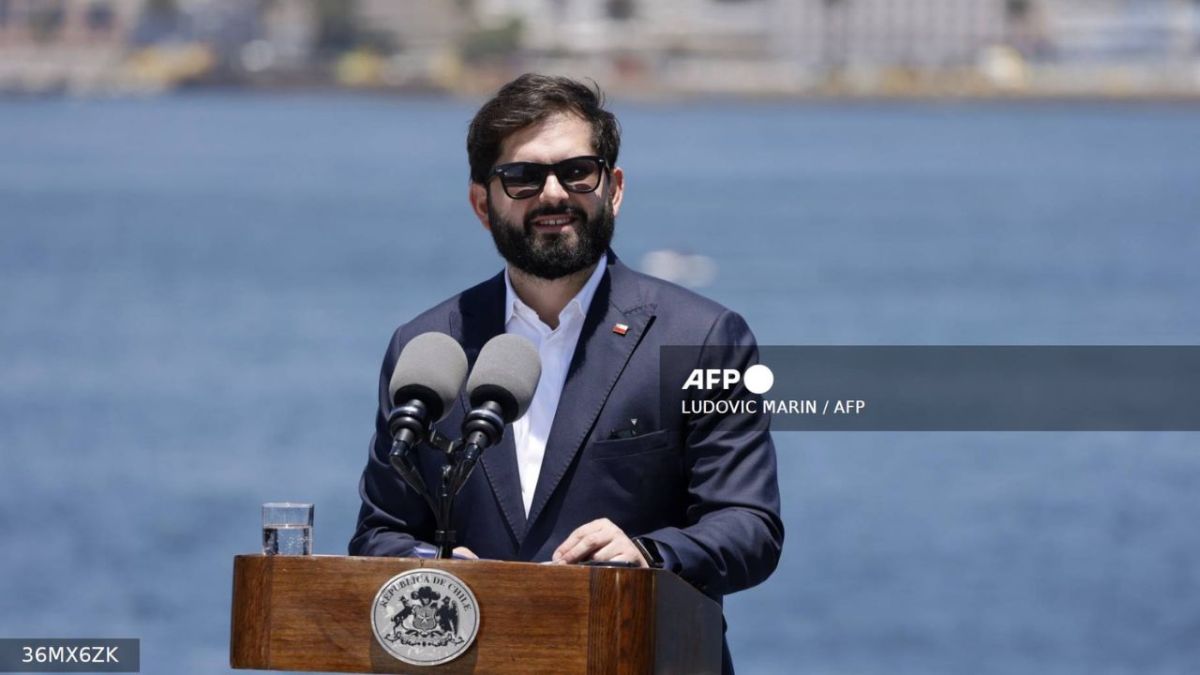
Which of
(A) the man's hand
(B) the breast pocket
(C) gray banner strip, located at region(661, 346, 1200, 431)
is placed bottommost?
(A) the man's hand

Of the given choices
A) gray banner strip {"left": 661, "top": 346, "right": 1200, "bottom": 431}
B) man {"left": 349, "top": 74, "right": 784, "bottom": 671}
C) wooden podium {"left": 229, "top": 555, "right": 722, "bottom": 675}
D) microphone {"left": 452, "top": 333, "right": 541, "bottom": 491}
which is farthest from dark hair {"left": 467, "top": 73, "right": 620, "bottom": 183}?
gray banner strip {"left": 661, "top": 346, "right": 1200, "bottom": 431}

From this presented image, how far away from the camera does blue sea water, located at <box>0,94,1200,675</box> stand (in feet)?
71.9

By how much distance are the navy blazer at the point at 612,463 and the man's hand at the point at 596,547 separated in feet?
1.27

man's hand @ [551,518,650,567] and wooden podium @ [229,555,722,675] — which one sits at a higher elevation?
man's hand @ [551,518,650,567]

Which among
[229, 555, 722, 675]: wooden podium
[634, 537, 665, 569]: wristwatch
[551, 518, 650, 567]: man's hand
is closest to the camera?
[229, 555, 722, 675]: wooden podium

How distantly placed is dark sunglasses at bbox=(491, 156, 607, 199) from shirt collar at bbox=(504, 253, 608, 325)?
262 mm

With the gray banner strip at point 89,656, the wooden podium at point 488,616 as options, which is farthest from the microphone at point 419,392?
the gray banner strip at point 89,656

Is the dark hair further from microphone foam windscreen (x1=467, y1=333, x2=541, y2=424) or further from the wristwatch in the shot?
the wristwatch

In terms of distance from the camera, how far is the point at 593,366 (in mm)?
5047

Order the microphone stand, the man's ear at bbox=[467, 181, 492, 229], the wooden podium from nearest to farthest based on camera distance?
the wooden podium → the microphone stand → the man's ear at bbox=[467, 181, 492, 229]

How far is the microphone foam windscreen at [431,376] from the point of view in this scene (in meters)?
4.30

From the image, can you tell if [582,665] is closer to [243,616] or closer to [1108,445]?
[243,616]

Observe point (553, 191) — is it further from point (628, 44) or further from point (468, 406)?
point (628, 44)

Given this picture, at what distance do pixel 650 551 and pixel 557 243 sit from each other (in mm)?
673
